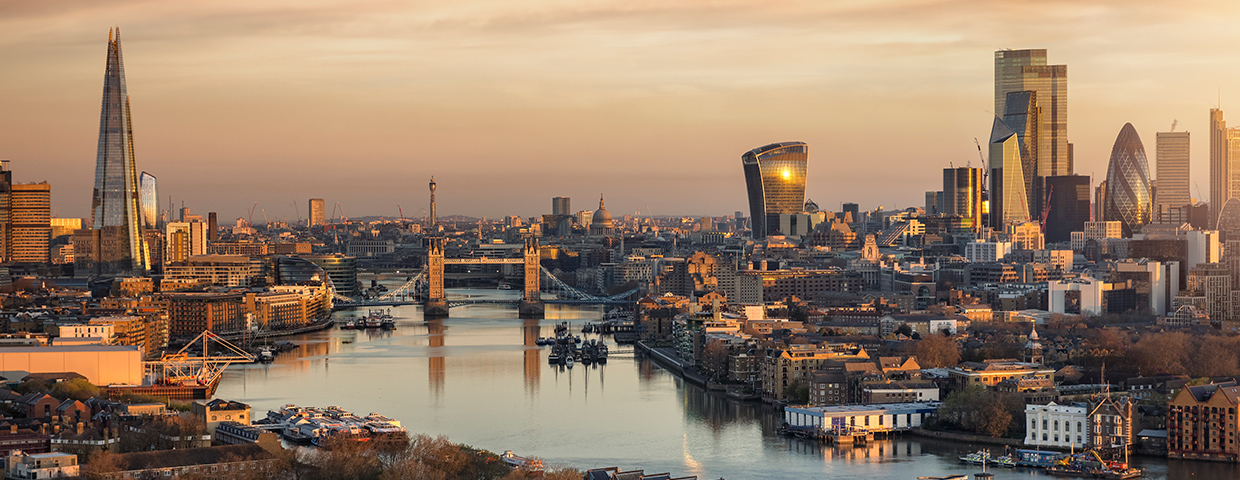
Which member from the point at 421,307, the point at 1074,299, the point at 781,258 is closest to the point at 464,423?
the point at 1074,299

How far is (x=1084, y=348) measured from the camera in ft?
67.1

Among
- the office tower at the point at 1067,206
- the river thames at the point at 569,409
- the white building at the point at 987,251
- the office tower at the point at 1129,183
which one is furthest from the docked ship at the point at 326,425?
the office tower at the point at 1067,206

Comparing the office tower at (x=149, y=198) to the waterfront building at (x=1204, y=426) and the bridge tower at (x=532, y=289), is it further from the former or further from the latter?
the waterfront building at (x=1204, y=426)

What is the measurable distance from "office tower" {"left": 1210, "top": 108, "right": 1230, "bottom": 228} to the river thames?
73.5ft

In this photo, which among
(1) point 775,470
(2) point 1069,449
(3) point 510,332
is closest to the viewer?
(1) point 775,470

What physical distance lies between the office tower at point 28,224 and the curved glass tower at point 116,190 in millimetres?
9246

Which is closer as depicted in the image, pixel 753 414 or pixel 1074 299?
pixel 753 414

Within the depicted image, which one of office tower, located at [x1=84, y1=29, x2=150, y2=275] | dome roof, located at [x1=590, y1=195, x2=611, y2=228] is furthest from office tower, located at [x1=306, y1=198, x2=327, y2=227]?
office tower, located at [x1=84, y1=29, x2=150, y2=275]

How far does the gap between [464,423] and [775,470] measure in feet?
11.4

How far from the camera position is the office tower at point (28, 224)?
44.3m

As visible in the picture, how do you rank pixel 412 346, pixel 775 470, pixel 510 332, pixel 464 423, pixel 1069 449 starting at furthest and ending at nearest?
1. pixel 510 332
2. pixel 412 346
3. pixel 464 423
4. pixel 1069 449
5. pixel 775 470

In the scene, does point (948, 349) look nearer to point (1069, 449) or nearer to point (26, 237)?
point (1069, 449)

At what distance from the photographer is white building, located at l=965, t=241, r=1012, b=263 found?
4216 cm

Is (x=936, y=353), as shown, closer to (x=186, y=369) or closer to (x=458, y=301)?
(x=186, y=369)
